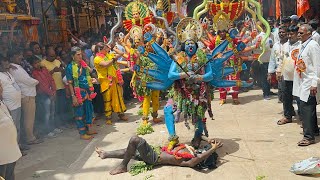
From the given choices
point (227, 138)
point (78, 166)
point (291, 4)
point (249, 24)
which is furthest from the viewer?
point (291, 4)

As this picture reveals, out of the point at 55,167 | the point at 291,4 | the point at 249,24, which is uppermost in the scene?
→ the point at 291,4

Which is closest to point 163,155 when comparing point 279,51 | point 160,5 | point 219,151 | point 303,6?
point 219,151

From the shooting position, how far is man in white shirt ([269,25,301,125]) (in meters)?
5.64

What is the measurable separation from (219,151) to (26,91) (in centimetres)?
351

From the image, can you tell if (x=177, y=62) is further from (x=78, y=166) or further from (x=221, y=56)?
(x=78, y=166)

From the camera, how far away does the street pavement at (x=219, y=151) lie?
4.47m

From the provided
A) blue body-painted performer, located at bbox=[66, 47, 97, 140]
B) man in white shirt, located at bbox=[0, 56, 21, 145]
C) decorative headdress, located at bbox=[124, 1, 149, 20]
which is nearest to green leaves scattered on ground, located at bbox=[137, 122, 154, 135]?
blue body-painted performer, located at bbox=[66, 47, 97, 140]

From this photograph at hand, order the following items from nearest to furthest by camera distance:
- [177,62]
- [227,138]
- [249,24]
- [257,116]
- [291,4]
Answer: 1. [177,62]
2. [227,138]
3. [257,116]
4. [249,24]
5. [291,4]

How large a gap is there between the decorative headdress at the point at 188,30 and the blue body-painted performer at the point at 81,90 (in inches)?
88.0

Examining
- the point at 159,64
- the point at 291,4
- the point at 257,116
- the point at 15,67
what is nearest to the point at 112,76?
the point at 15,67

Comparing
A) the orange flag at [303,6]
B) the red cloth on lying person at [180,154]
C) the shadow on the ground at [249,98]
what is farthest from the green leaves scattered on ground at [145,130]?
the orange flag at [303,6]

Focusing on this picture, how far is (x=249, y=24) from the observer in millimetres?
8266

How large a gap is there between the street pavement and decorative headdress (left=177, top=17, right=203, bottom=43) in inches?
68.2

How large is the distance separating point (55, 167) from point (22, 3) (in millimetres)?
5207
